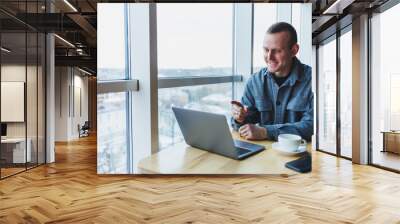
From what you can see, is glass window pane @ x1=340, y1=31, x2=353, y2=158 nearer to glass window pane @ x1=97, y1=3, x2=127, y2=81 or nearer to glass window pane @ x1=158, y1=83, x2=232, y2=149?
glass window pane @ x1=158, y1=83, x2=232, y2=149

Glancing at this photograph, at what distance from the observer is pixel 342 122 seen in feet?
26.4

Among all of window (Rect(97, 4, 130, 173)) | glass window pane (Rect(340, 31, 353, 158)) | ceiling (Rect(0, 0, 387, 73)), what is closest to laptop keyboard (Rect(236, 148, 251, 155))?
window (Rect(97, 4, 130, 173))

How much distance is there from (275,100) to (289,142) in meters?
0.67

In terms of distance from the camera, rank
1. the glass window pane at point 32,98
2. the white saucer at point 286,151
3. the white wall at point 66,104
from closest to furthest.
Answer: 1. the white saucer at point 286,151
2. the glass window pane at point 32,98
3. the white wall at point 66,104

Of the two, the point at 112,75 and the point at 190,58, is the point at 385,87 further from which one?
the point at 112,75

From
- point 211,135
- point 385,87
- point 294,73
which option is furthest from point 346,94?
point 211,135

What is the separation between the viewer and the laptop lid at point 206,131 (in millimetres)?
5188

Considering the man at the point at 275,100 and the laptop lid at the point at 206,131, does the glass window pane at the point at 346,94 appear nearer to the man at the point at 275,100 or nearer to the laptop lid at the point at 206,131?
the man at the point at 275,100

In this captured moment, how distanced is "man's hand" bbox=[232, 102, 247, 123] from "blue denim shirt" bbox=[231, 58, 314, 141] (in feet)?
0.21

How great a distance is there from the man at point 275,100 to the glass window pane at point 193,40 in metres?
0.56

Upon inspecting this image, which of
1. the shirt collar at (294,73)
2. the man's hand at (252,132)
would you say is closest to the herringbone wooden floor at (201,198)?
the man's hand at (252,132)

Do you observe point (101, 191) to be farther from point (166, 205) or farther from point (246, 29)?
point (246, 29)

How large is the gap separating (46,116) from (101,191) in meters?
3.33

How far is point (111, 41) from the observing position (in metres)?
5.28
